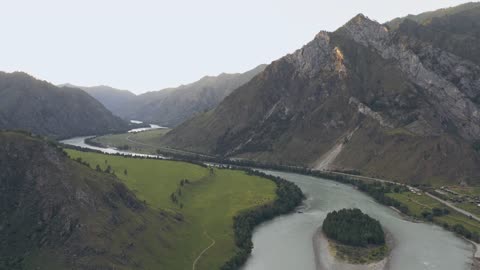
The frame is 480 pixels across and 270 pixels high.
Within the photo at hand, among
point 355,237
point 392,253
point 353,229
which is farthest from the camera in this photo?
point 353,229

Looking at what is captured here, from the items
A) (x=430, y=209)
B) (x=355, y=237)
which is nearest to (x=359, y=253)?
(x=355, y=237)

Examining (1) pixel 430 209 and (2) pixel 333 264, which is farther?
(1) pixel 430 209

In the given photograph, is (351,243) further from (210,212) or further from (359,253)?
(210,212)

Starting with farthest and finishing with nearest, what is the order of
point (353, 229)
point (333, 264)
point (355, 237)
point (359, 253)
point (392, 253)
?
point (353, 229) < point (355, 237) < point (392, 253) < point (359, 253) < point (333, 264)

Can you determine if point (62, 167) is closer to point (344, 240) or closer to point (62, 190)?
point (62, 190)

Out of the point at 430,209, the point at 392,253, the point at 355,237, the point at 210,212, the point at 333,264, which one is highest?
the point at 430,209

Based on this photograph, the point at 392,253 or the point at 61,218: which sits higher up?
the point at 61,218

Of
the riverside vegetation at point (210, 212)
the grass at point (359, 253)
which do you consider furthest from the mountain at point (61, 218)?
the grass at point (359, 253)

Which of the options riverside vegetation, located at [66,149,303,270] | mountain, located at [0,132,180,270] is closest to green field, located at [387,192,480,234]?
riverside vegetation, located at [66,149,303,270]
